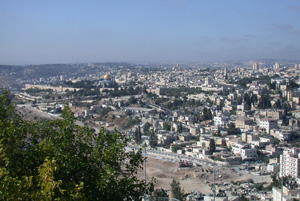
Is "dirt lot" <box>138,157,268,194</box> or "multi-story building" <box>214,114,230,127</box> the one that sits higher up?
"multi-story building" <box>214,114,230,127</box>

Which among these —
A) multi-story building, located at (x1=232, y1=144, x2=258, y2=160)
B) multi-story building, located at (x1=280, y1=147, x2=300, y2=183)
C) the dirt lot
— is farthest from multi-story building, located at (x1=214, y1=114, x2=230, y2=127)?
multi-story building, located at (x1=280, y1=147, x2=300, y2=183)

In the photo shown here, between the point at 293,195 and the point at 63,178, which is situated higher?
the point at 63,178

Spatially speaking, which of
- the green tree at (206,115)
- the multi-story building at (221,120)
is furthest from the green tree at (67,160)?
the green tree at (206,115)

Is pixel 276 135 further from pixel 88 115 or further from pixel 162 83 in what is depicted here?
pixel 162 83

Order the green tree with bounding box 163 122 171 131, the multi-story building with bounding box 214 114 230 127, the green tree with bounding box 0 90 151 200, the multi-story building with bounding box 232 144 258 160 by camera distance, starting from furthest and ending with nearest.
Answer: the green tree with bounding box 163 122 171 131 < the multi-story building with bounding box 214 114 230 127 < the multi-story building with bounding box 232 144 258 160 < the green tree with bounding box 0 90 151 200

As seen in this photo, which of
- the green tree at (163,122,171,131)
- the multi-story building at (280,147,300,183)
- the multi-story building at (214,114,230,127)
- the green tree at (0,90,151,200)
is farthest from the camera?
the green tree at (163,122,171,131)

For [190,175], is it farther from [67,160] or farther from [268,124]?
[67,160]

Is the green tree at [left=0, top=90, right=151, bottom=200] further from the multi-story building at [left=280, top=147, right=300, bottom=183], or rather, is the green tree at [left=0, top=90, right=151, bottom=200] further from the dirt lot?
the multi-story building at [left=280, top=147, right=300, bottom=183]

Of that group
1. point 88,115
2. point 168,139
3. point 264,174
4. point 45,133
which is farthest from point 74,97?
point 45,133
